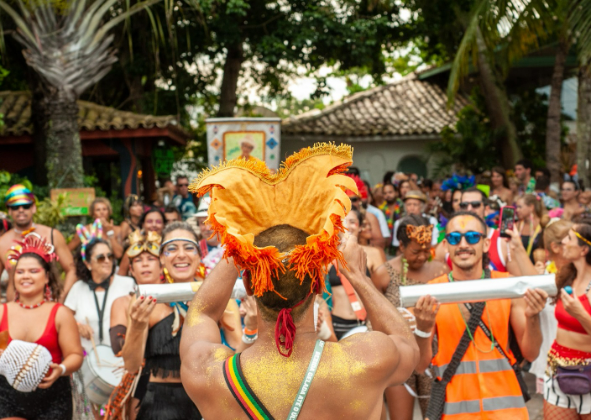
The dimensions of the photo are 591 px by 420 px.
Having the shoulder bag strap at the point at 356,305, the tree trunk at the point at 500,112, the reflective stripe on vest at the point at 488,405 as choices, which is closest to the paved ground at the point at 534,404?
the shoulder bag strap at the point at 356,305

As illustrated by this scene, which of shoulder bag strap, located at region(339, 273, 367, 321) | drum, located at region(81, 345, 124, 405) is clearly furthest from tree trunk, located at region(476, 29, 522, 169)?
drum, located at region(81, 345, 124, 405)

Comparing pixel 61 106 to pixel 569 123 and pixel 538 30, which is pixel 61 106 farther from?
pixel 569 123

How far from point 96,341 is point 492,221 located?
4.08 meters

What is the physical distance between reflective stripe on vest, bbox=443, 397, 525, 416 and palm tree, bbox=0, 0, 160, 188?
825 centimetres

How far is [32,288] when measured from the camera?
15.5ft

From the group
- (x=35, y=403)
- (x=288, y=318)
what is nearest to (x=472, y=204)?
(x=35, y=403)

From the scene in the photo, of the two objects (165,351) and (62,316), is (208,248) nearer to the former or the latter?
(62,316)

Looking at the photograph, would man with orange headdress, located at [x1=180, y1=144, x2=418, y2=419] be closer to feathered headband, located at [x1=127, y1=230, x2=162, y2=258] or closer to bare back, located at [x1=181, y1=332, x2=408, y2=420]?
bare back, located at [x1=181, y1=332, x2=408, y2=420]

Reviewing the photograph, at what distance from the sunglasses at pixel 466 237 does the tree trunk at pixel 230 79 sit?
12.2 meters

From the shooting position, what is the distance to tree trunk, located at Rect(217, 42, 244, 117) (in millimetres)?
15883

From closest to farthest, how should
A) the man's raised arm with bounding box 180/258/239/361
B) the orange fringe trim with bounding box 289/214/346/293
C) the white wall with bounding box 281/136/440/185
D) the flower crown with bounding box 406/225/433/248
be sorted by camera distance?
the orange fringe trim with bounding box 289/214/346/293 → the man's raised arm with bounding box 180/258/239/361 → the flower crown with bounding box 406/225/433/248 → the white wall with bounding box 281/136/440/185

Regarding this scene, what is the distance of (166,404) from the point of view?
4.09m

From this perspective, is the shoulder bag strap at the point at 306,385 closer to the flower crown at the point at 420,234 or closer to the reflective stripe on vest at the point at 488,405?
the reflective stripe on vest at the point at 488,405

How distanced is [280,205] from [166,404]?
2169mm
